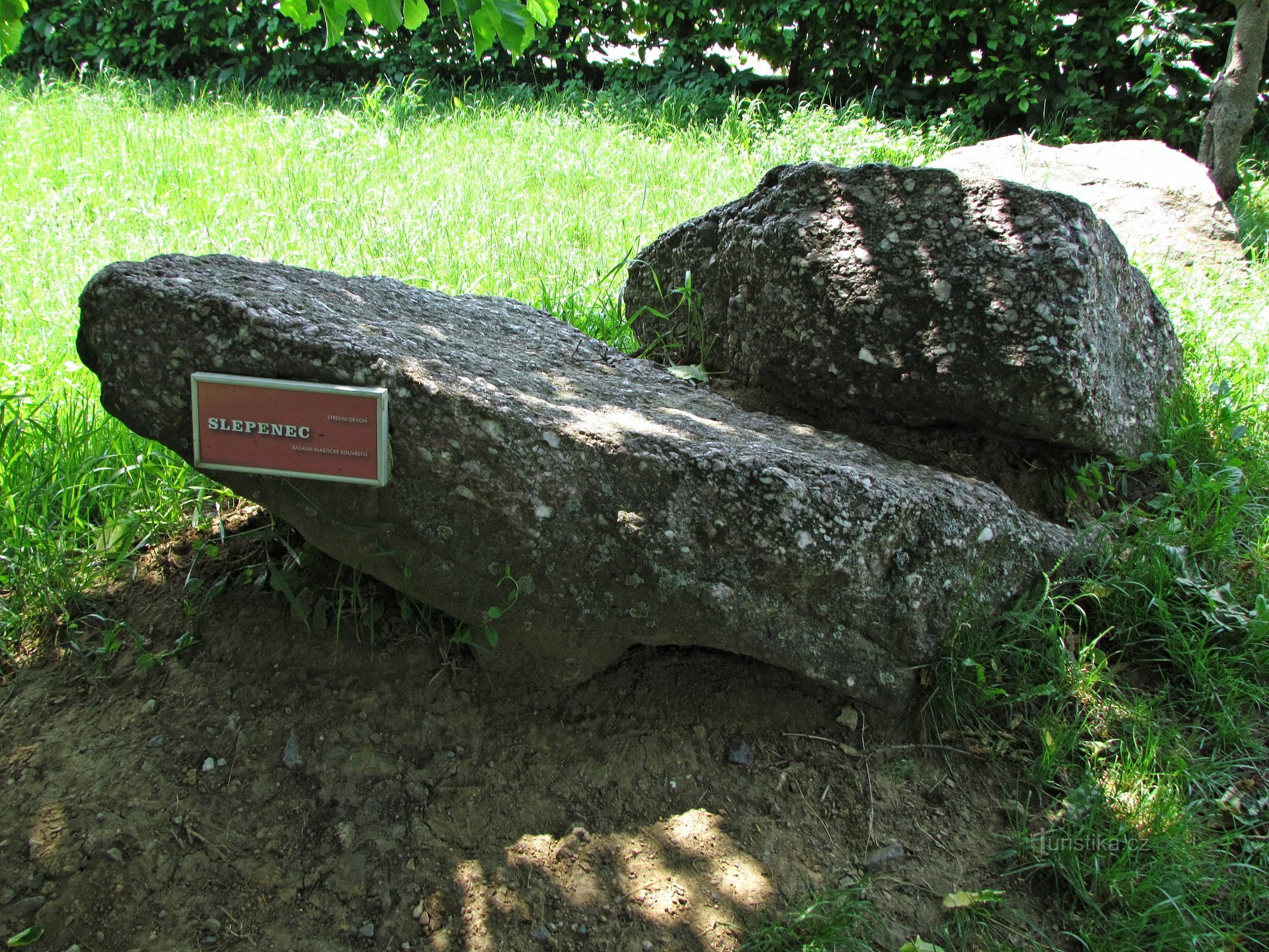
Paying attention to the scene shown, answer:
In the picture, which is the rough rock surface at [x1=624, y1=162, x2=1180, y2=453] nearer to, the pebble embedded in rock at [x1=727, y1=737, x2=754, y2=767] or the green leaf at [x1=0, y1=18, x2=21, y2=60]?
the pebble embedded in rock at [x1=727, y1=737, x2=754, y2=767]

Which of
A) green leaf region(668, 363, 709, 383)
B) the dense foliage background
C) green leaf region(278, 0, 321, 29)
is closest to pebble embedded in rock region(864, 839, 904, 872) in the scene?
green leaf region(668, 363, 709, 383)

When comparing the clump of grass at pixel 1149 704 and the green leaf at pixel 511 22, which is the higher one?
the green leaf at pixel 511 22

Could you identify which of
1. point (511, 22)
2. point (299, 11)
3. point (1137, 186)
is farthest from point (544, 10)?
point (1137, 186)

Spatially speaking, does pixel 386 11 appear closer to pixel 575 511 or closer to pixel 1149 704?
pixel 575 511

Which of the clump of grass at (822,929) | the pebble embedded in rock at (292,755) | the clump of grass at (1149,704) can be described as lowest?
the pebble embedded in rock at (292,755)

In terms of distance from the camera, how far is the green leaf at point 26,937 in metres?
2.07

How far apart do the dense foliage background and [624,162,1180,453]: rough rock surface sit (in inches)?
190

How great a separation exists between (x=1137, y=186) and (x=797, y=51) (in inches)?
134

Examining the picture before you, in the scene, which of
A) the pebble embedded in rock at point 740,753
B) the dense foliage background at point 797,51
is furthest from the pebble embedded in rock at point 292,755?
the dense foliage background at point 797,51

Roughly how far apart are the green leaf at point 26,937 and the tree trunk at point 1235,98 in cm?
683

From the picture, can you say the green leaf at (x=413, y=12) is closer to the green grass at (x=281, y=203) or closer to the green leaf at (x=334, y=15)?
the green leaf at (x=334, y=15)

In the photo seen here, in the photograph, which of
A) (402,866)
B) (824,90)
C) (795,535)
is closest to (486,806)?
(402,866)

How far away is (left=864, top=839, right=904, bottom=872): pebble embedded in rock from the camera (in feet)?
7.61

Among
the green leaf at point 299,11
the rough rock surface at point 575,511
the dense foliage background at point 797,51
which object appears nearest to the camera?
the rough rock surface at point 575,511
